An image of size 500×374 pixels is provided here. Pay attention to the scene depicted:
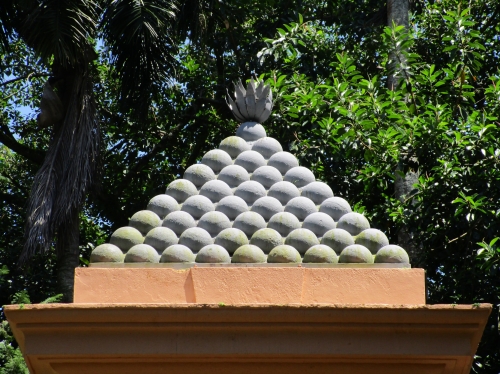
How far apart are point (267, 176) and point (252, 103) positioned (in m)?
0.75

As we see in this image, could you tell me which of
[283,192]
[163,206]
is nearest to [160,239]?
[163,206]

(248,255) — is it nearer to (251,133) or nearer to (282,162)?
(282,162)

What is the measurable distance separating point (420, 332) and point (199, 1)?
7.98 meters

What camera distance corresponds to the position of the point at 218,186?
22.0 ft

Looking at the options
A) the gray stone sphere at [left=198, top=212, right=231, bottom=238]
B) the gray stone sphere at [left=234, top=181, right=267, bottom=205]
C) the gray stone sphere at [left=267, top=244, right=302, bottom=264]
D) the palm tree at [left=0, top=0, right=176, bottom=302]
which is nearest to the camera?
the gray stone sphere at [left=267, top=244, right=302, bottom=264]

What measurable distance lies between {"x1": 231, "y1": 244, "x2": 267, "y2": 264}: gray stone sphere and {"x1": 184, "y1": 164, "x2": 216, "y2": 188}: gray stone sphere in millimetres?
853

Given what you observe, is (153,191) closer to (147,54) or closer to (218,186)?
(147,54)

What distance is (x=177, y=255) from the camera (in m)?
6.14

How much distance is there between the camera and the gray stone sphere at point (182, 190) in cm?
670

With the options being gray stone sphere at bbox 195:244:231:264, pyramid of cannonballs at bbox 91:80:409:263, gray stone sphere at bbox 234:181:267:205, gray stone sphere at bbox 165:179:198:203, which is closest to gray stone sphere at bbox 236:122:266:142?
pyramid of cannonballs at bbox 91:80:409:263

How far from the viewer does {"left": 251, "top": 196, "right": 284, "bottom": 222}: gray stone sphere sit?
6.54 m

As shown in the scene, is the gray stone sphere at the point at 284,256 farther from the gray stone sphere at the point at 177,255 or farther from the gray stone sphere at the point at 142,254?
the gray stone sphere at the point at 142,254

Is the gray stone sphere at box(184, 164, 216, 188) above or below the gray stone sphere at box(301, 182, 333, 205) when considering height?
above

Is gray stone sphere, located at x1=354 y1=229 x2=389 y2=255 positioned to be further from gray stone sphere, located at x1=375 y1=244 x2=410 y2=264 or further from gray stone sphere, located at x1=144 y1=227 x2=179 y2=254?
gray stone sphere, located at x1=144 y1=227 x2=179 y2=254
